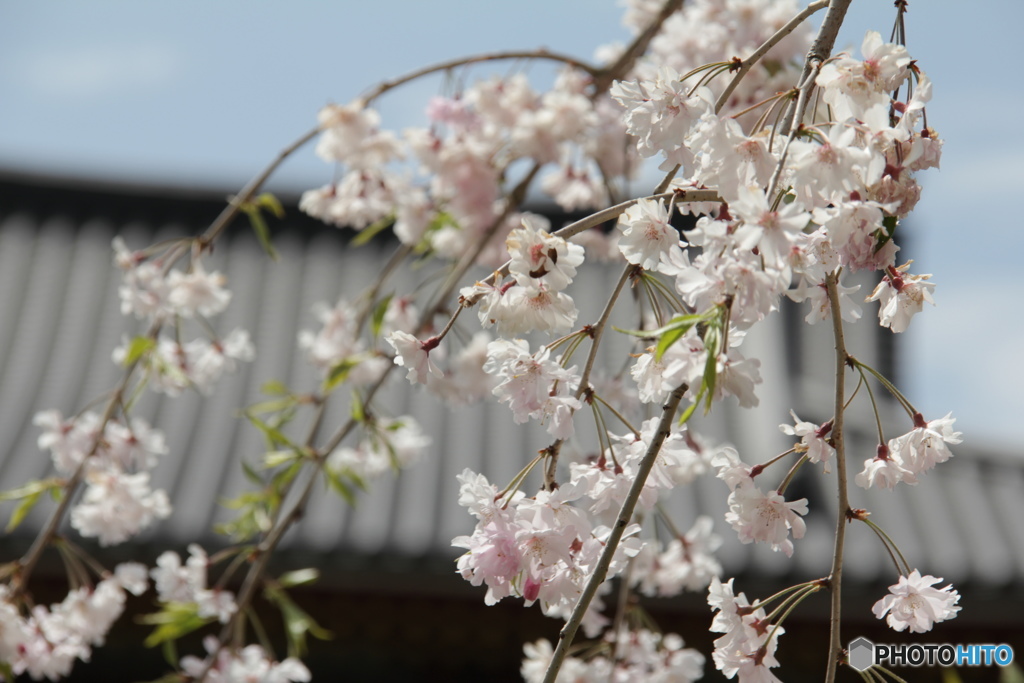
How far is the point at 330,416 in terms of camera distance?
480 centimetres

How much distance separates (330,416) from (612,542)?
4237 millimetres

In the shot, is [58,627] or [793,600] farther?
[58,627]

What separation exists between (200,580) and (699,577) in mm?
1017

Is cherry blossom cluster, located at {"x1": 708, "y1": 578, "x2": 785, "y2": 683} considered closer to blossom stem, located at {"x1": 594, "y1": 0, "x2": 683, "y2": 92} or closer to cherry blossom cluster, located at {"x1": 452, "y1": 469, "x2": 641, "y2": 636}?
cherry blossom cluster, located at {"x1": 452, "y1": 469, "x2": 641, "y2": 636}

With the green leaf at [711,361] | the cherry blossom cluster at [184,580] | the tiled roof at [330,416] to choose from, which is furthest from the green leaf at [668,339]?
the tiled roof at [330,416]

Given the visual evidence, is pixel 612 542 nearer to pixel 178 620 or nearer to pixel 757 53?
pixel 757 53

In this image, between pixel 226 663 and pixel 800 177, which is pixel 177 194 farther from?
pixel 800 177

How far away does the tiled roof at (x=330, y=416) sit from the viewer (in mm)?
3682

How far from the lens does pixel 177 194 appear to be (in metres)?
6.28

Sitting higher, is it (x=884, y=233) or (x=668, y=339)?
(x=884, y=233)

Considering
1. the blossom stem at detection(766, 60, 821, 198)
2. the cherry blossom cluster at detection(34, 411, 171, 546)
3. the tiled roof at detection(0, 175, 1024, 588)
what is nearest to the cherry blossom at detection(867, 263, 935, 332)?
the blossom stem at detection(766, 60, 821, 198)

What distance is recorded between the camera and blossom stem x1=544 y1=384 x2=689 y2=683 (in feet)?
2.23

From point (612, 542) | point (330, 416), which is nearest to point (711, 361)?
point (612, 542)

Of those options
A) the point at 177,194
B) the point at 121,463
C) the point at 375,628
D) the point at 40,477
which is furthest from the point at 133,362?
the point at 177,194
